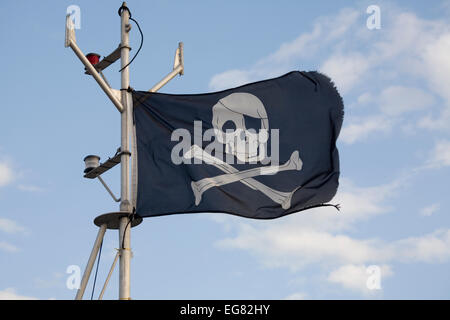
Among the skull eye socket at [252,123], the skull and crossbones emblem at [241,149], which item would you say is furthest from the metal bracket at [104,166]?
the skull eye socket at [252,123]

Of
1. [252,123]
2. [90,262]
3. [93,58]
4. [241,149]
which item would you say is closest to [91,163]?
[90,262]

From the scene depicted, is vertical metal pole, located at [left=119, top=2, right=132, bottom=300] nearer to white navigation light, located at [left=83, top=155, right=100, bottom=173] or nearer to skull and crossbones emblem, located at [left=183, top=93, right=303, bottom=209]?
white navigation light, located at [left=83, top=155, right=100, bottom=173]

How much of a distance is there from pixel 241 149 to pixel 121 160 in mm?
2463

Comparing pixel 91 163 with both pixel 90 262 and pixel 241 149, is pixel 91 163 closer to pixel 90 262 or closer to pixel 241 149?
pixel 90 262

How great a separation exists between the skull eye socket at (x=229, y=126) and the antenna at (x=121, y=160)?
56.4 inches

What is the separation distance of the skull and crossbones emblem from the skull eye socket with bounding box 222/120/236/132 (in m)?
0.03

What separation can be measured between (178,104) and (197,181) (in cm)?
169

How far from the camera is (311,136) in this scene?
17.6m

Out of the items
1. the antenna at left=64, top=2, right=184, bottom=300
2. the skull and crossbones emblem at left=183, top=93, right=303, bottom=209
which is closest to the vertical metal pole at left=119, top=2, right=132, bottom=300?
the antenna at left=64, top=2, right=184, bottom=300

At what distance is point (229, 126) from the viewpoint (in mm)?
17266

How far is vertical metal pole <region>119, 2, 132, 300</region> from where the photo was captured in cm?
1458
